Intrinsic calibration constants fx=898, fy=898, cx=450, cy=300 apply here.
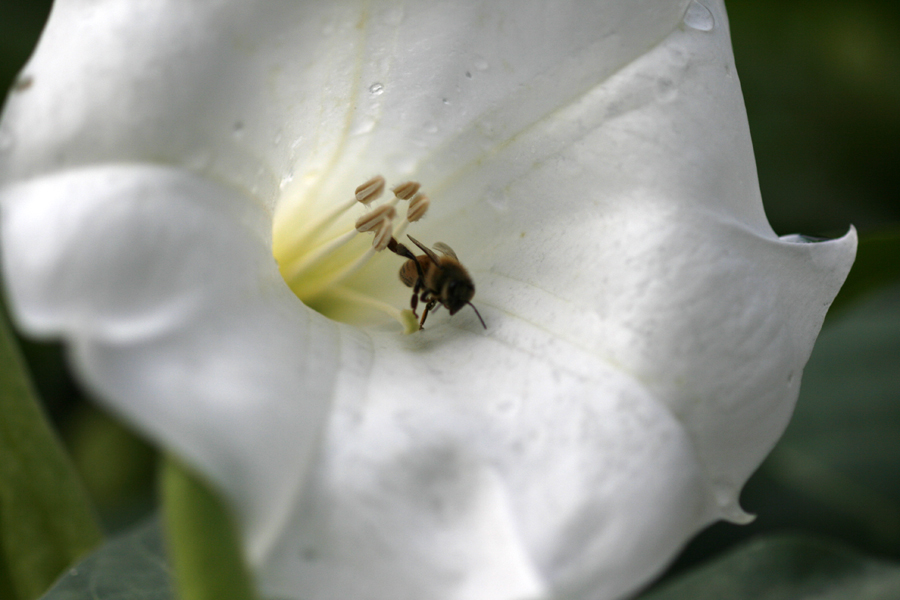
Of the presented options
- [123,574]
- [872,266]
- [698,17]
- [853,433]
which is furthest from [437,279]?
[853,433]

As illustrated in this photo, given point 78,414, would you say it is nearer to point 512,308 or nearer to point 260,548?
point 512,308

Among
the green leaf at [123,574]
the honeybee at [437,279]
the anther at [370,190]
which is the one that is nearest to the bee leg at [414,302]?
the honeybee at [437,279]

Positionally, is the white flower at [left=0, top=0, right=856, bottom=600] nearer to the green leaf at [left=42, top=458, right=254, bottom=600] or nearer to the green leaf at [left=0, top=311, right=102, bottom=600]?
the green leaf at [left=42, top=458, right=254, bottom=600]

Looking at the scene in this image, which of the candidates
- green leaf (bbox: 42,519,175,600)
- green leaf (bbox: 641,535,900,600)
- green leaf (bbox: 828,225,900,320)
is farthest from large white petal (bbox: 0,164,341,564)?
green leaf (bbox: 828,225,900,320)

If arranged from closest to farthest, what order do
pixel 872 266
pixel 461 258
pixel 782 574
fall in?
pixel 461 258 < pixel 782 574 < pixel 872 266

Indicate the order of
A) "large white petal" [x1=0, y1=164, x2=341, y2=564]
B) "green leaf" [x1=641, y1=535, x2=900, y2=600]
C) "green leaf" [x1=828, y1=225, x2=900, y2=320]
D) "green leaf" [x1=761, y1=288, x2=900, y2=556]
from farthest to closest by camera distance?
"green leaf" [x1=761, y1=288, x2=900, y2=556] < "green leaf" [x1=828, y1=225, x2=900, y2=320] < "green leaf" [x1=641, y1=535, x2=900, y2=600] < "large white petal" [x1=0, y1=164, x2=341, y2=564]

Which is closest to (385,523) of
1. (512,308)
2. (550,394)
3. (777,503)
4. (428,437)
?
(428,437)

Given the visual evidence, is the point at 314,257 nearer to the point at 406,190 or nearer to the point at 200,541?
the point at 406,190
